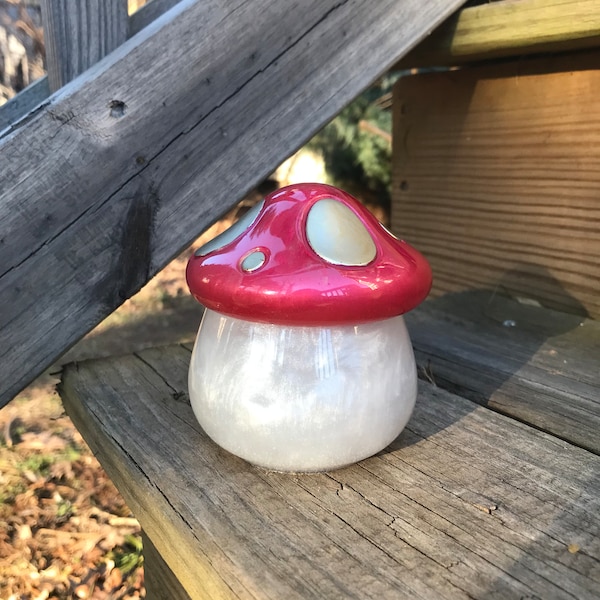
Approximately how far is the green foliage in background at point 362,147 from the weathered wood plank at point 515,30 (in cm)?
215

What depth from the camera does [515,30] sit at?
4.13 feet

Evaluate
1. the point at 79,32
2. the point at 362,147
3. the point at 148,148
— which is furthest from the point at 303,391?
the point at 362,147

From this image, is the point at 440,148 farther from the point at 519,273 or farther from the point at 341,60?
the point at 341,60

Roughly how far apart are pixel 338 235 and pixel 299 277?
9 centimetres

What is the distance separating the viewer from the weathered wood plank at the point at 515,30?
117 cm

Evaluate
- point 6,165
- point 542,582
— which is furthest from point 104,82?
point 542,582

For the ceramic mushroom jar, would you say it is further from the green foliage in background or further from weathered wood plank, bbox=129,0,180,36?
the green foliage in background

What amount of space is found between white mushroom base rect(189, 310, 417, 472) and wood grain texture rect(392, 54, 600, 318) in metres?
0.82

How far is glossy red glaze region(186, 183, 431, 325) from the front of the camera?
2.40 ft

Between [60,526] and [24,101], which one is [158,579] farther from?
[24,101]

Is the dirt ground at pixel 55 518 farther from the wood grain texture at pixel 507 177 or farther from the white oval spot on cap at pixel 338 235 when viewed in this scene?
the wood grain texture at pixel 507 177

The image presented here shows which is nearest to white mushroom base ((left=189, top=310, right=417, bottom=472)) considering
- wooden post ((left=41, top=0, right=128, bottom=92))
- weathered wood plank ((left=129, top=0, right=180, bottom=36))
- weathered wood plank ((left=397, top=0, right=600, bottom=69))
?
wooden post ((left=41, top=0, right=128, bottom=92))

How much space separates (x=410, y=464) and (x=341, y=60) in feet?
2.37

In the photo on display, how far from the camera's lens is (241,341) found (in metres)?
0.81
